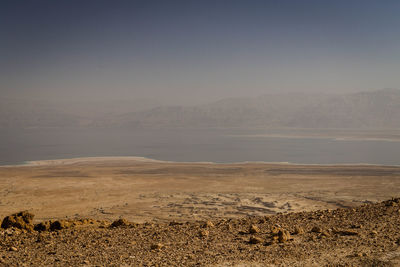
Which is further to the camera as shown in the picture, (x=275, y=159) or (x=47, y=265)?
(x=275, y=159)

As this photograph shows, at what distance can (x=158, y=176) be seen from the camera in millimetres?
35844

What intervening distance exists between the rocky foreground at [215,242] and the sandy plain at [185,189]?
1054 centimetres

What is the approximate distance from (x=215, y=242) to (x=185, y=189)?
70.2 ft

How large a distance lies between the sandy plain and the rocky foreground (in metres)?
10.5

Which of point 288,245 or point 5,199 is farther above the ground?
point 288,245

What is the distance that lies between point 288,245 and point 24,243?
542cm

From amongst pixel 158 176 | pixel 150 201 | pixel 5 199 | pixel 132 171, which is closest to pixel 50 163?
pixel 132 171

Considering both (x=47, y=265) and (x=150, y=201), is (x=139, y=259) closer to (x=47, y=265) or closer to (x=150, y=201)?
(x=47, y=265)

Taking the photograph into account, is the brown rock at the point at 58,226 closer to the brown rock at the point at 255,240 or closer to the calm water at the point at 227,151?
the brown rock at the point at 255,240

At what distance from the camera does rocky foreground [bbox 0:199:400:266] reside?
6332mm

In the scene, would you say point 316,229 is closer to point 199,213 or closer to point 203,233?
point 203,233

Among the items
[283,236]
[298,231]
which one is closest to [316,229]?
[298,231]

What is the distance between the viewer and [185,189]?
28.7 meters

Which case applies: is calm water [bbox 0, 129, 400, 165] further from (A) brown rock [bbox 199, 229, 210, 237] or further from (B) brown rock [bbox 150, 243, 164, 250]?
(B) brown rock [bbox 150, 243, 164, 250]
